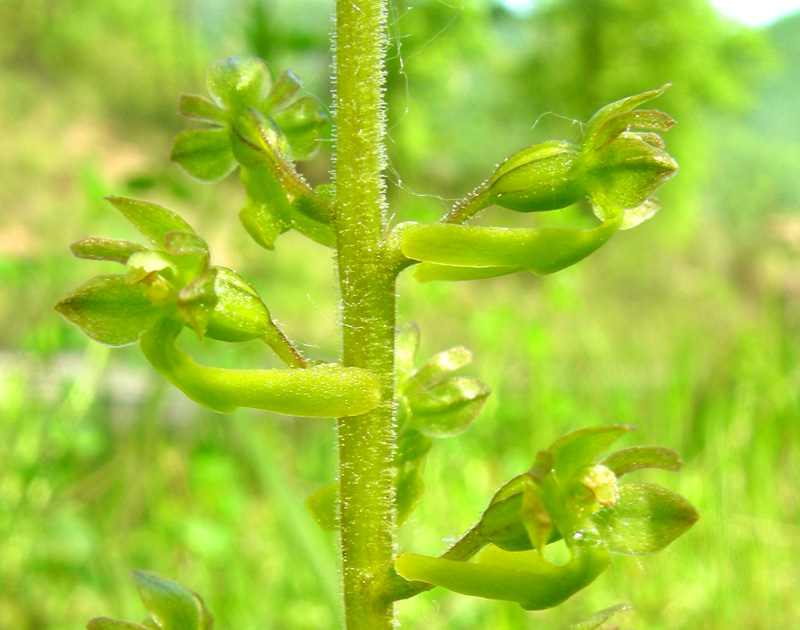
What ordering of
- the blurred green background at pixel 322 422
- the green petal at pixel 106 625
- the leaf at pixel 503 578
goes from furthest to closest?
the blurred green background at pixel 322 422
the green petal at pixel 106 625
the leaf at pixel 503 578

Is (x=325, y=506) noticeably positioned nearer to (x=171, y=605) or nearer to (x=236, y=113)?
(x=171, y=605)

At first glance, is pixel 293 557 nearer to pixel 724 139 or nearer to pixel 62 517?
pixel 62 517

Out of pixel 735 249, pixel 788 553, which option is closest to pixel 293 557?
pixel 788 553

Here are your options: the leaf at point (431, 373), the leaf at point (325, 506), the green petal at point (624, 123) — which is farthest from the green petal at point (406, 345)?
the green petal at point (624, 123)

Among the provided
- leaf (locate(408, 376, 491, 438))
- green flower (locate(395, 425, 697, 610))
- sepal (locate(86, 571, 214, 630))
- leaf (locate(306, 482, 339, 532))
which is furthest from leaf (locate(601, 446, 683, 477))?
sepal (locate(86, 571, 214, 630))

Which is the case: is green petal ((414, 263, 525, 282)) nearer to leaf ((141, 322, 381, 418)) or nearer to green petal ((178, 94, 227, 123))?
leaf ((141, 322, 381, 418))

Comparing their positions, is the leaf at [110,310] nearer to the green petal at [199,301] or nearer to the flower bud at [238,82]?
the green petal at [199,301]

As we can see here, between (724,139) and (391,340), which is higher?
(724,139)
